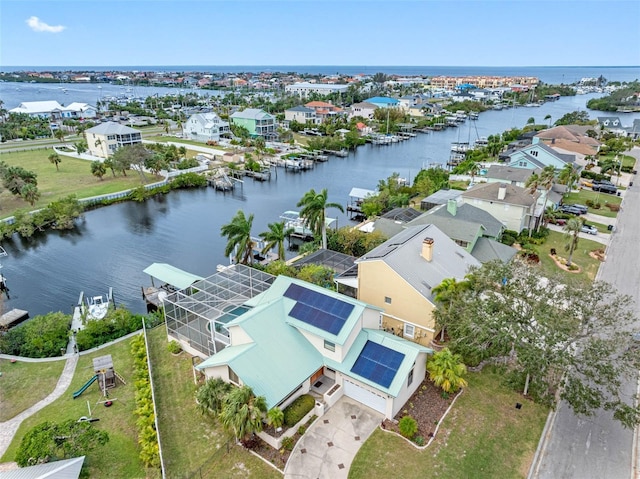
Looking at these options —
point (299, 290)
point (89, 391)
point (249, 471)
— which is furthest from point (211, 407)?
point (89, 391)

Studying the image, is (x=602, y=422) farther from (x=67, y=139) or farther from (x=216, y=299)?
(x=67, y=139)

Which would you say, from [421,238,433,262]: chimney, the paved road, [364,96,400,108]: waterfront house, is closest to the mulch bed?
the paved road

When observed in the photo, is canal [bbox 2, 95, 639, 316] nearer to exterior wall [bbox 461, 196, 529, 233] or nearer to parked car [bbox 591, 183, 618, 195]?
exterior wall [bbox 461, 196, 529, 233]

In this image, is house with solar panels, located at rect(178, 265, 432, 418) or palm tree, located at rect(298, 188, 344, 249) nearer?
house with solar panels, located at rect(178, 265, 432, 418)

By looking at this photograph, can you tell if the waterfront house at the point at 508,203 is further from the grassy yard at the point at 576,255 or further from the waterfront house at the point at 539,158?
the waterfront house at the point at 539,158

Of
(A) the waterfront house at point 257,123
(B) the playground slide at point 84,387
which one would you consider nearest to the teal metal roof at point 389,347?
(B) the playground slide at point 84,387

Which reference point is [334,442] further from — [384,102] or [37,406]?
[384,102]
